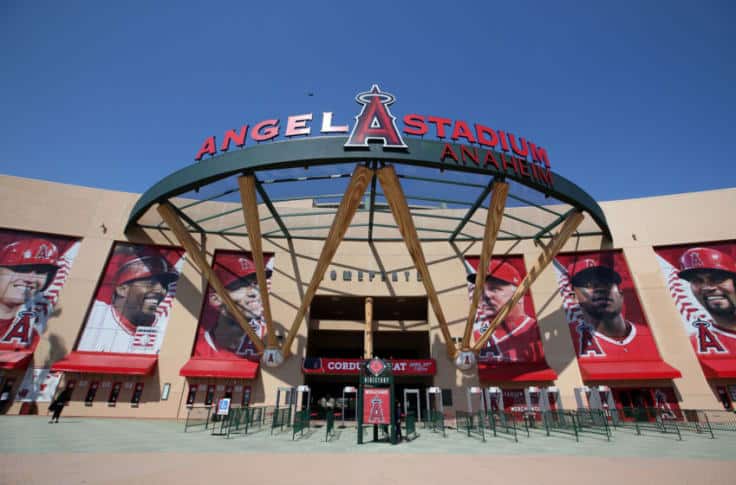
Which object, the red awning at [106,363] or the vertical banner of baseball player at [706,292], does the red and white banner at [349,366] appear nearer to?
the red awning at [106,363]

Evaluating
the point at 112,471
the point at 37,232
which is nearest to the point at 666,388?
the point at 112,471

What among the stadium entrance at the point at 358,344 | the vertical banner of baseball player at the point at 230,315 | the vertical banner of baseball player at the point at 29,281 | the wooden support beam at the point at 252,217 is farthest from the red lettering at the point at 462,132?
the vertical banner of baseball player at the point at 29,281

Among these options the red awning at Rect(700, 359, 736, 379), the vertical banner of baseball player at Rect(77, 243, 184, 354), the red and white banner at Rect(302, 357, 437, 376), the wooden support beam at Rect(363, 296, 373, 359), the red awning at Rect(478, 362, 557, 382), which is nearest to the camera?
the red awning at Rect(700, 359, 736, 379)

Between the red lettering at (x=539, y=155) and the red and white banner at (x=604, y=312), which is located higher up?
the red lettering at (x=539, y=155)

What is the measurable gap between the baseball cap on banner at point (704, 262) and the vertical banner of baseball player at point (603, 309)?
4480 mm

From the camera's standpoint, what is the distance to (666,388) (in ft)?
86.8

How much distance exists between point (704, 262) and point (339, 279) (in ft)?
103

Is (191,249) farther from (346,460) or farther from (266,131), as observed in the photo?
(346,460)

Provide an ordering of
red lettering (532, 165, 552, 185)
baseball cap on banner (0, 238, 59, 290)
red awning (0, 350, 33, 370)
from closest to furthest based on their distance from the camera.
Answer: red lettering (532, 165, 552, 185) → red awning (0, 350, 33, 370) → baseball cap on banner (0, 238, 59, 290)

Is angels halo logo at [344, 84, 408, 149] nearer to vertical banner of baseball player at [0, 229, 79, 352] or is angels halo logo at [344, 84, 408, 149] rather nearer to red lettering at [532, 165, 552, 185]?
red lettering at [532, 165, 552, 185]

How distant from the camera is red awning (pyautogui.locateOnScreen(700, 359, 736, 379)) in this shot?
25.4m

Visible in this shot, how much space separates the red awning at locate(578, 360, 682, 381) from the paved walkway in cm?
1045

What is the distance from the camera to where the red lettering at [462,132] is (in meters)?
21.2

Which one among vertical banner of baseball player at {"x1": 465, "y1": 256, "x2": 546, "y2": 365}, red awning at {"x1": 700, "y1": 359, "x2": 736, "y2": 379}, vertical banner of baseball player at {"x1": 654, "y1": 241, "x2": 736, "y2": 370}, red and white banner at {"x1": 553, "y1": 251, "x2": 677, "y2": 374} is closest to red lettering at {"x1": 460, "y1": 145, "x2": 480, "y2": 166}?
vertical banner of baseball player at {"x1": 465, "y1": 256, "x2": 546, "y2": 365}
